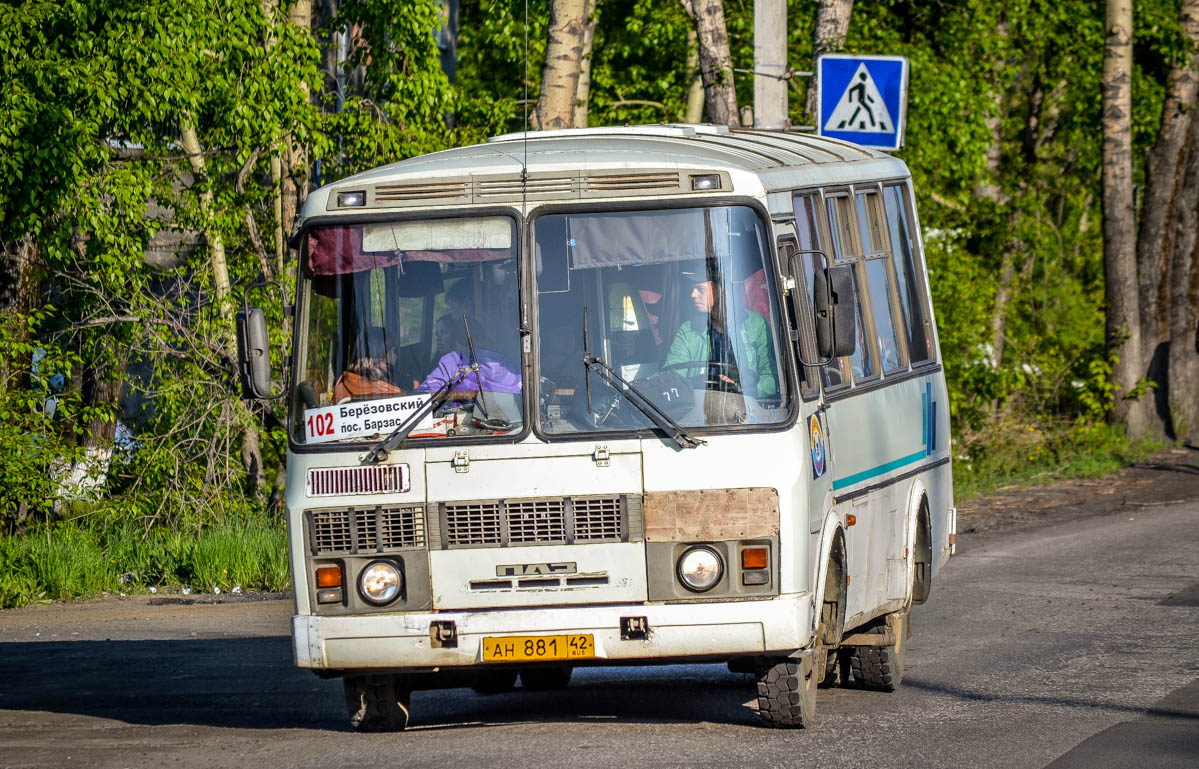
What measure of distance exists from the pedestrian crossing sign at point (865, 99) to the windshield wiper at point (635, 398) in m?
7.71

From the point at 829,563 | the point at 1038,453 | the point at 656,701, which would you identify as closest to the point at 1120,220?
the point at 1038,453

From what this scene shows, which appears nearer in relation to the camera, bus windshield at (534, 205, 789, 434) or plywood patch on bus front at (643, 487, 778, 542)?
plywood patch on bus front at (643, 487, 778, 542)

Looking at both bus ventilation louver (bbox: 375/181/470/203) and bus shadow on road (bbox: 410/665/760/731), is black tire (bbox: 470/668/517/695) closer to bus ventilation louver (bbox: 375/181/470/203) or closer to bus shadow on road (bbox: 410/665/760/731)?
bus shadow on road (bbox: 410/665/760/731)

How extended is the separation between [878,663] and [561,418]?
2585 mm

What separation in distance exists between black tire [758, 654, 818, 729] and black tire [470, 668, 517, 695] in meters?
1.84

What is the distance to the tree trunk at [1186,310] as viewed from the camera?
22875mm

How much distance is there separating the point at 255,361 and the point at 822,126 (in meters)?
7.84

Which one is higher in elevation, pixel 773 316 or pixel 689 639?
pixel 773 316

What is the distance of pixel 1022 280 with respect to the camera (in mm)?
31703

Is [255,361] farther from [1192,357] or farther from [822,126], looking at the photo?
[1192,357]

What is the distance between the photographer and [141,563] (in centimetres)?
1462

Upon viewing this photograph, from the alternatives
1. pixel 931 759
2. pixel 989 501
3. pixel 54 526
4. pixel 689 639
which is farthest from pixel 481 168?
pixel 989 501

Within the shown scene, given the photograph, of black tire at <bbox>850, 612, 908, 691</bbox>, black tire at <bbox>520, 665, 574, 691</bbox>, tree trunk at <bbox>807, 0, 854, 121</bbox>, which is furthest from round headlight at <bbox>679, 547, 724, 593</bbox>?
tree trunk at <bbox>807, 0, 854, 121</bbox>

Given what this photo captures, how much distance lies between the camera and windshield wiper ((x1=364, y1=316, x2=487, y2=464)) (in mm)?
7648
